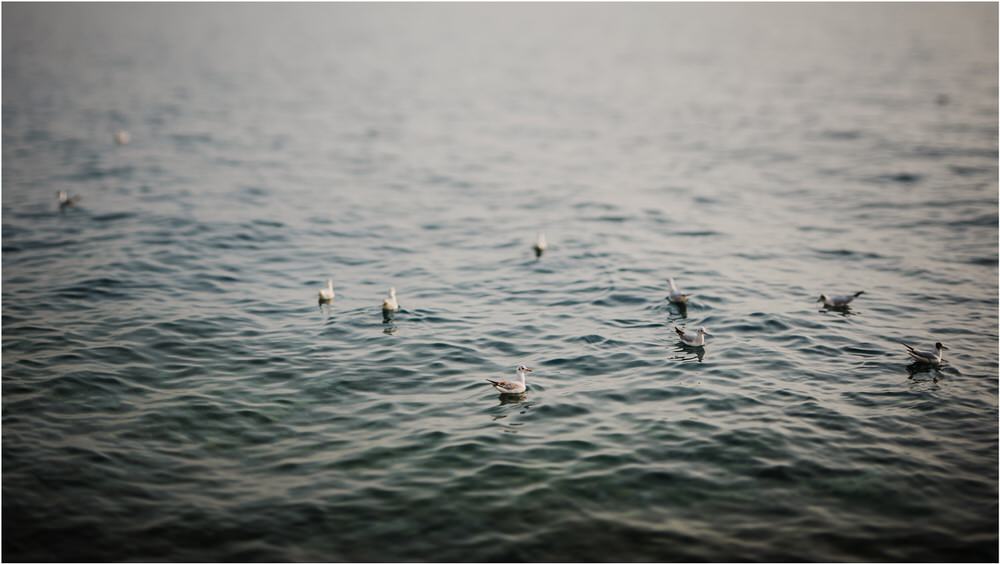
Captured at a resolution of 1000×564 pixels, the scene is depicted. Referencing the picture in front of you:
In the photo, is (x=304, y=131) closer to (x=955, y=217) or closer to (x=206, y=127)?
(x=206, y=127)

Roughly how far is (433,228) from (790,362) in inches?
630

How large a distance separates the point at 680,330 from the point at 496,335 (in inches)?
182

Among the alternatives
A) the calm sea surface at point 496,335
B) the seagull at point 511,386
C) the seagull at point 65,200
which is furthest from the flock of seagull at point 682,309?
the seagull at point 65,200

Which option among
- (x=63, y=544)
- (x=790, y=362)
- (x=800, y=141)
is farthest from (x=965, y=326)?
(x=800, y=141)

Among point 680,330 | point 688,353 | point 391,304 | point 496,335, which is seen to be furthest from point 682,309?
point 391,304

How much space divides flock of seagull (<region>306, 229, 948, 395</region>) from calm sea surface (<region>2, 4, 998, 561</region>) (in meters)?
0.33

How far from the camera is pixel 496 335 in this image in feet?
70.3

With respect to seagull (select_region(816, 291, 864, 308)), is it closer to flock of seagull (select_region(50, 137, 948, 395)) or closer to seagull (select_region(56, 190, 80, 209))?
flock of seagull (select_region(50, 137, 948, 395))

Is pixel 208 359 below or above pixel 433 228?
below

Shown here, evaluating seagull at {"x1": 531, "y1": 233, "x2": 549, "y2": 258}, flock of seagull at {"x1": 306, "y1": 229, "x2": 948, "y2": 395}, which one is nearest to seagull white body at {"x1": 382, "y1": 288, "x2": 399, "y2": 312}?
flock of seagull at {"x1": 306, "y1": 229, "x2": 948, "y2": 395}

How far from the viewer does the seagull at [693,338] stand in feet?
65.4

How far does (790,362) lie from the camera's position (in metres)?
19.4

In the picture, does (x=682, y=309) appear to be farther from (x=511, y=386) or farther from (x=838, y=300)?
(x=511, y=386)

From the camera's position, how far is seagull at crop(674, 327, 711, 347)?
19.9 m
